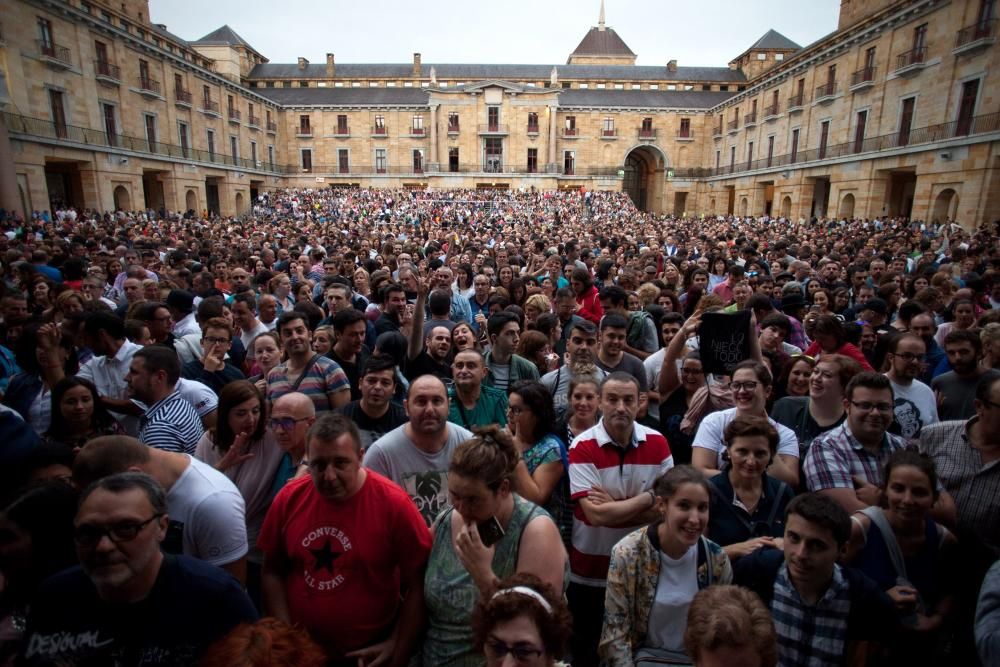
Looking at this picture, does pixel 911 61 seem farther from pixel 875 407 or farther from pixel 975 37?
pixel 875 407

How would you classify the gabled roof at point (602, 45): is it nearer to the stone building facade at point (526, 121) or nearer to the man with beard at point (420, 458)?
the stone building facade at point (526, 121)

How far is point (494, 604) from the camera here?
1.69m

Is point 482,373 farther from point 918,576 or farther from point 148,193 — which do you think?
point 148,193

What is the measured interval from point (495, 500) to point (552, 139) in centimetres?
4891

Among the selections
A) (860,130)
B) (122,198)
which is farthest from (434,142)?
(860,130)

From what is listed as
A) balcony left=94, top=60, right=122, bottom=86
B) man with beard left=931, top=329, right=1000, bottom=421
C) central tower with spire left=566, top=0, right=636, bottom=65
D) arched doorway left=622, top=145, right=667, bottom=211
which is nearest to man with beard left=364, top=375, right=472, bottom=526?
man with beard left=931, top=329, right=1000, bottom=421

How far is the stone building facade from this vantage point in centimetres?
2047

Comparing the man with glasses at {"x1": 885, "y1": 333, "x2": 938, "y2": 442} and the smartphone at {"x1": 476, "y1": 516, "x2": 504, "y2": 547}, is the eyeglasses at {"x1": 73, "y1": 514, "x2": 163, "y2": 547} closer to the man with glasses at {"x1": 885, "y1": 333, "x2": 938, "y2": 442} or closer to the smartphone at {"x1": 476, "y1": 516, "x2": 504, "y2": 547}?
the smartphone at {"x1": 476, "y1": 516, "x2": 504, "y2": 547}

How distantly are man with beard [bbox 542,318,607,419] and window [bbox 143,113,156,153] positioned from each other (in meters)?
32.6

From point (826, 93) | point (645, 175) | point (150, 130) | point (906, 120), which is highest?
point (826, 93)

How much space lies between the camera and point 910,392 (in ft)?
12.4

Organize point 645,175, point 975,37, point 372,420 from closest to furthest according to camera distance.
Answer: point 372,420, point 975,37, point 645,175

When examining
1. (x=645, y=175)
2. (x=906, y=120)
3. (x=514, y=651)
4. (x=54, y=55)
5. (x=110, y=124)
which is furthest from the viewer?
(x=645, y=175)

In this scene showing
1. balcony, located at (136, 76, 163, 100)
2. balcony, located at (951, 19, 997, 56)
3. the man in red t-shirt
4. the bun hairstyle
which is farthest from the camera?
balcony, located at (136, 76, 163, 100)
